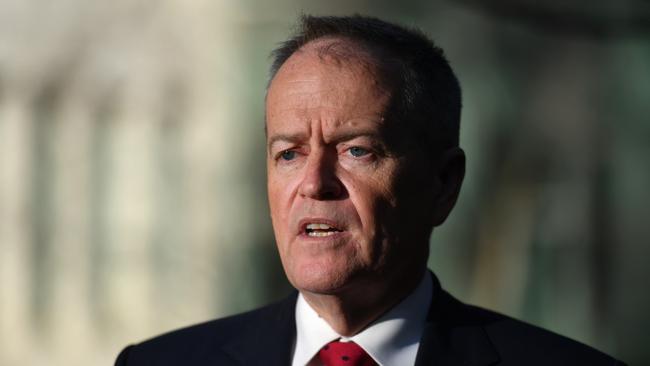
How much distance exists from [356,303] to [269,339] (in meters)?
0.29

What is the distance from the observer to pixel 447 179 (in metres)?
2.98

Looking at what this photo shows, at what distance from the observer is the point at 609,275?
18.2ft

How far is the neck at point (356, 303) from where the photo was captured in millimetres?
2764

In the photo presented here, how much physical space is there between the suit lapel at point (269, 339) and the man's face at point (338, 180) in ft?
0.72

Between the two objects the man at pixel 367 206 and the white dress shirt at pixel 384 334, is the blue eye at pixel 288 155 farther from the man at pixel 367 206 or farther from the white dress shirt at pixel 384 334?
the white dress shirt at pixel 384 334

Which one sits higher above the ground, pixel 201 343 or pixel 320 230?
pixel 320 230

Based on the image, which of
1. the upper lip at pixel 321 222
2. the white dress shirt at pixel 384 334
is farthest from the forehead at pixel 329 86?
the white dress shirt at pixel 384 334

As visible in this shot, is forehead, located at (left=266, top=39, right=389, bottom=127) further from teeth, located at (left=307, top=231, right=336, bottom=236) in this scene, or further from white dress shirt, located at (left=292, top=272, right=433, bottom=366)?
white dress shirt, located at (left=292, top=272, right=433, bottom=366)

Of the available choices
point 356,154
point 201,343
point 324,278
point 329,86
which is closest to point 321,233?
point 324,278

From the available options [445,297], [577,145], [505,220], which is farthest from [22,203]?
[445,297]

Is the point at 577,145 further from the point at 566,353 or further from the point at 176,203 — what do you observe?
the point at 566,353

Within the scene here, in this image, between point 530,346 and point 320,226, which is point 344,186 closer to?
point 320,226

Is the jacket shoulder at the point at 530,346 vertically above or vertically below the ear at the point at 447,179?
below

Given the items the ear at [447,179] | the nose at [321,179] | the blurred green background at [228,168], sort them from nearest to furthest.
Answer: the nose at [321,179], the ear at [447,179], the blurred green background at [228,168]
